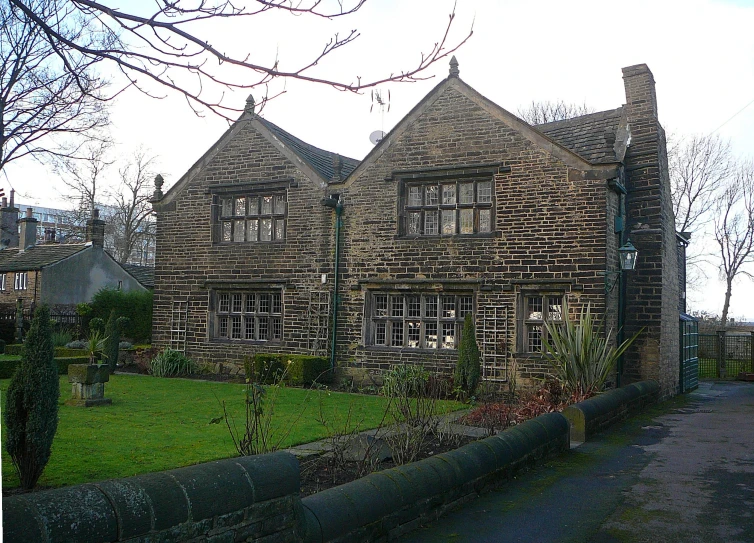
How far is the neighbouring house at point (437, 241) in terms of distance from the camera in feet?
52.5

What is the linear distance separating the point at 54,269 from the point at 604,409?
2996cm

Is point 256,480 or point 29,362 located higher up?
point 29,362

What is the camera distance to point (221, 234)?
2078 centimetres

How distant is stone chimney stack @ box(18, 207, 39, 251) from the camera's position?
37.4m

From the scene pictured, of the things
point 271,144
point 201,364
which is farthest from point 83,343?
point 271,144

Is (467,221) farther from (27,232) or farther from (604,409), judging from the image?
(27,232)

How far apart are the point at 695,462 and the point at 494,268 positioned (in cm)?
766

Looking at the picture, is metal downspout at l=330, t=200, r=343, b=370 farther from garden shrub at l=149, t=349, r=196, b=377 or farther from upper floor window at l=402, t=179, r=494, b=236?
garden shrub at l=149, t=349, r=196, b=377

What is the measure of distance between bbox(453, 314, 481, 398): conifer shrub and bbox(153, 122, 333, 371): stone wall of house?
15.1 ft

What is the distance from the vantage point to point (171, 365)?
65.4ft

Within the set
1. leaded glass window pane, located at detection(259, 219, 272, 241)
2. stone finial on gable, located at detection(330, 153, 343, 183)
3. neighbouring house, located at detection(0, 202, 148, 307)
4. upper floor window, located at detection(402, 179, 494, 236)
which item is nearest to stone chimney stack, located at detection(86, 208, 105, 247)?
neighbouring house, located at detection(0, 202, 148, 307)

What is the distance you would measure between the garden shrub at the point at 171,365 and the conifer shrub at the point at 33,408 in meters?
12.8

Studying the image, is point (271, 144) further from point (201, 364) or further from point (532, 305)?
point (532, 305)

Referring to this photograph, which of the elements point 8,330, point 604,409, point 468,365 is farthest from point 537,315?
point 8,330
